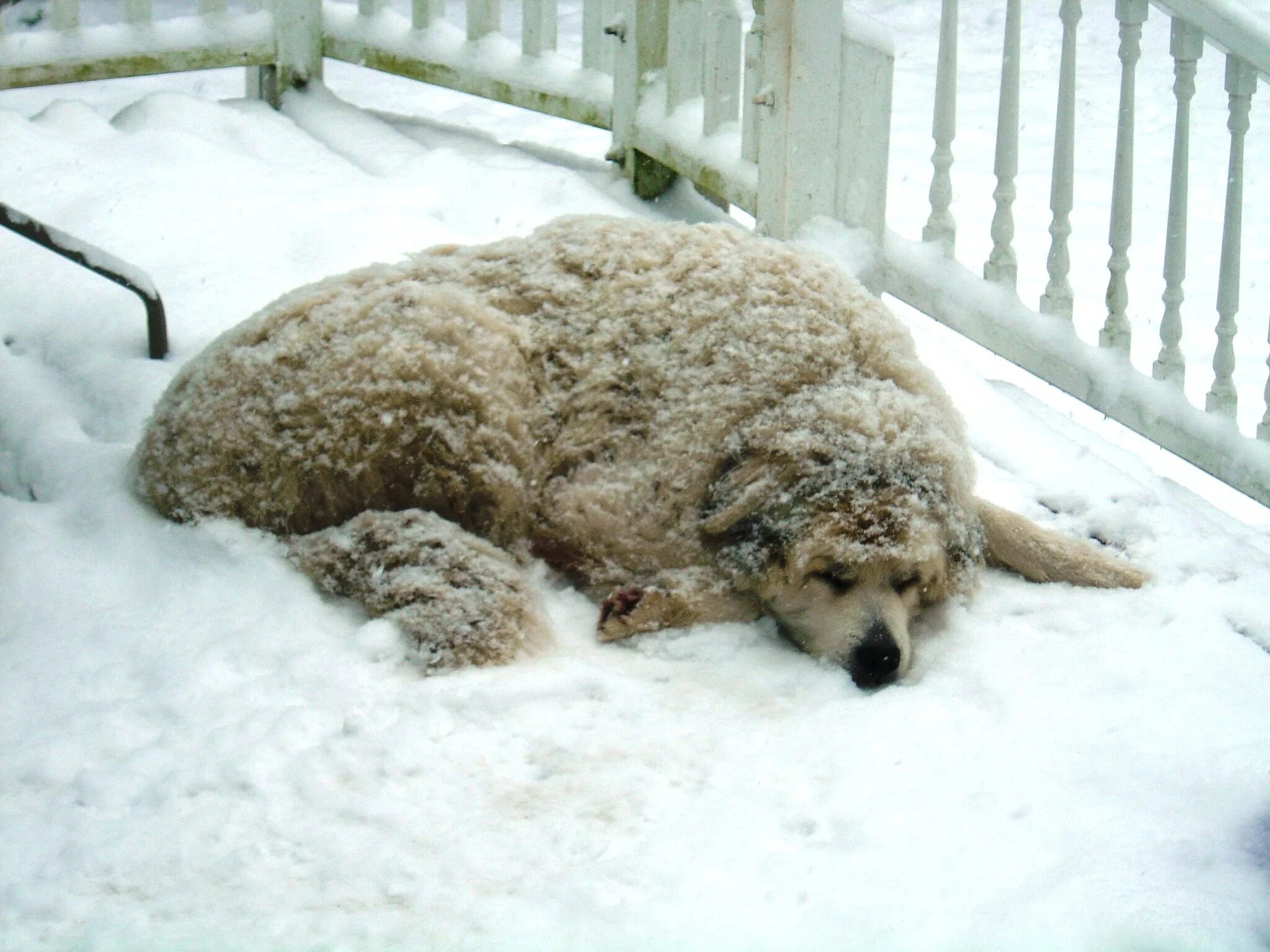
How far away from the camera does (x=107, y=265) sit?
3.92 metres

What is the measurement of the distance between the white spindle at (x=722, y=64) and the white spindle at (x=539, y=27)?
3.79 ft

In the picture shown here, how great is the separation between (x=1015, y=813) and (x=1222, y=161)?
6937 millimetres

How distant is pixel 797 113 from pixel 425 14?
7.92 ft

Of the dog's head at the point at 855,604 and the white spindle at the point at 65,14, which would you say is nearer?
the dog's head at the point at 855,604

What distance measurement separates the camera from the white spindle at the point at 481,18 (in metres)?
6.03

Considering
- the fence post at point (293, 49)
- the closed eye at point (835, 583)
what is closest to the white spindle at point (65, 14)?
→ the fence post at point (293, 49)

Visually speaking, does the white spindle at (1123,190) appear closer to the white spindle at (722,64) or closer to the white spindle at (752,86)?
the white spindle at (752,86)

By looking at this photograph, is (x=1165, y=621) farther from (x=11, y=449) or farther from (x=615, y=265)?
(x=11, y=449)

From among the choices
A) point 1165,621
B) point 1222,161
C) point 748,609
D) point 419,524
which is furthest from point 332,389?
point 1222,161

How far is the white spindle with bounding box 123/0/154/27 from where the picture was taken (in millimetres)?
6043

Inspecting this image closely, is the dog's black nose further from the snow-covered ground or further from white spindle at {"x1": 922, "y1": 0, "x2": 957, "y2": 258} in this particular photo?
white spindle at {"x1": 922, "y1": 0, "x2": 957, "y2": 258}

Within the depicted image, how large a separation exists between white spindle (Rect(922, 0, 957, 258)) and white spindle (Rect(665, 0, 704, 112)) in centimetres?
96

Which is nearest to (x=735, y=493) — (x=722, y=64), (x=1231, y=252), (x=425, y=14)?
(x=1231, y=252)

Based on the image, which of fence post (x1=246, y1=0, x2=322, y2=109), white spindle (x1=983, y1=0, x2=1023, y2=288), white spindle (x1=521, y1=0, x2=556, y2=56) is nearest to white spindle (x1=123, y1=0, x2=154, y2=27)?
fence post (x1=246, y1=0, x2=322, y2=109)
